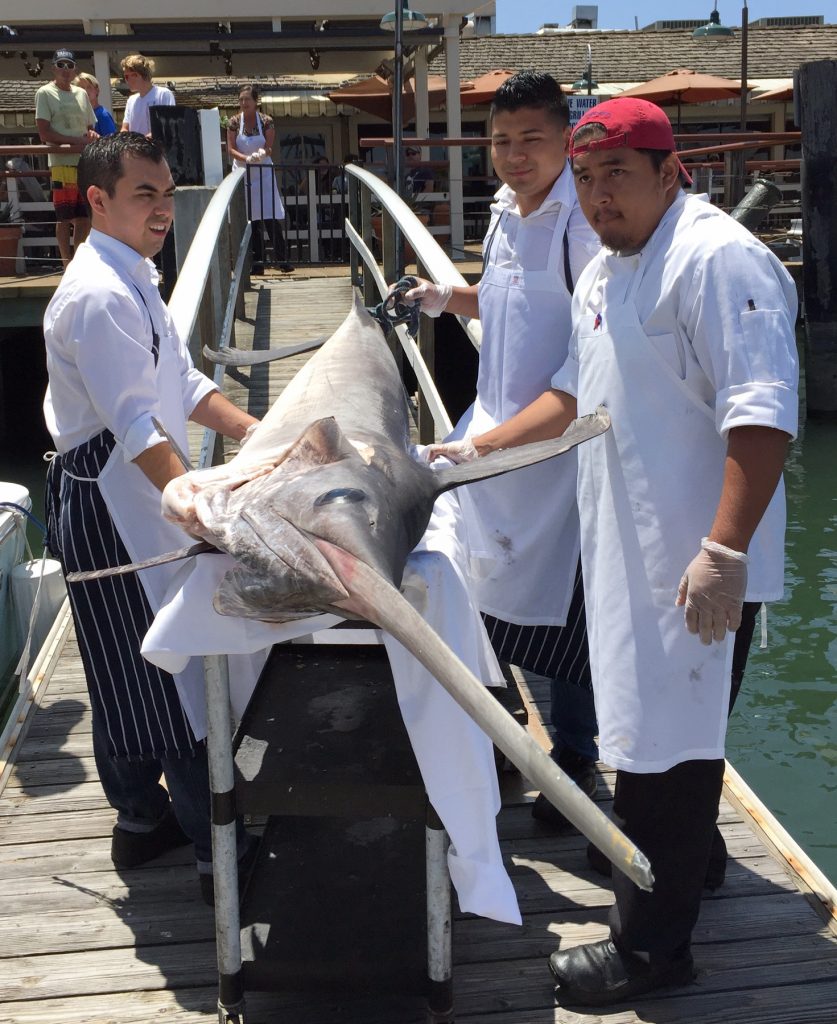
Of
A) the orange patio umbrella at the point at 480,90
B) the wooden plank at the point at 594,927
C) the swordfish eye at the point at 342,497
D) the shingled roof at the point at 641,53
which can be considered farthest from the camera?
the shingled roof at the point at 641,53

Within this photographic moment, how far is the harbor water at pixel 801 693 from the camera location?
5.61m

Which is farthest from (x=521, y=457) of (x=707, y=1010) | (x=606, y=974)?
(x=707, y=1010)

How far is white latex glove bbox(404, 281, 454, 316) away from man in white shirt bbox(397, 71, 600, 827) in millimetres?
348

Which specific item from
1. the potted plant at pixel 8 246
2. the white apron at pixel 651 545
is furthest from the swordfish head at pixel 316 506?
the potted plant at pixel 8 246

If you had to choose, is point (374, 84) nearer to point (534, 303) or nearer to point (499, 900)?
point (534, 303)

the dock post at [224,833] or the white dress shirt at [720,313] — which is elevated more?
the white dress shirt at [720,313]

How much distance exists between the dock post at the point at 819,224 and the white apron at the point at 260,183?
19.6 feet

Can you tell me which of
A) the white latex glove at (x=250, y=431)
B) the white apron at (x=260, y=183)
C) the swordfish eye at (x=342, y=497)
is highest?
the white apron at (x=260, y=183)

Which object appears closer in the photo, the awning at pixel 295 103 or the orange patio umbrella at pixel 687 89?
the awning at pixel 295 103

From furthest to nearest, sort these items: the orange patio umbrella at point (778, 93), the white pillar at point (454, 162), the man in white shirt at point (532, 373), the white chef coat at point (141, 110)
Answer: the orange patio umbrella at point (778, 93)
the white pillar at point (454, 162)
the white chef coat at point (141, 110)
the man in white shirt at point (532, 373)

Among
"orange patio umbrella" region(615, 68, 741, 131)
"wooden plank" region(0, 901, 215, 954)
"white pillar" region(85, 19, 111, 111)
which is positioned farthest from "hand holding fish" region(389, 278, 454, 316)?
"orange patio umbrella" region(615, 68, 741, 131)

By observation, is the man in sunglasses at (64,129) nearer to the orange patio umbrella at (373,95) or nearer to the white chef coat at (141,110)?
the white chef coat at (141,110)

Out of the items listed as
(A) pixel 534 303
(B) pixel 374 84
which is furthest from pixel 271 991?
(B) pixel 374 84

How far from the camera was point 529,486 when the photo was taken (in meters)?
3.12
